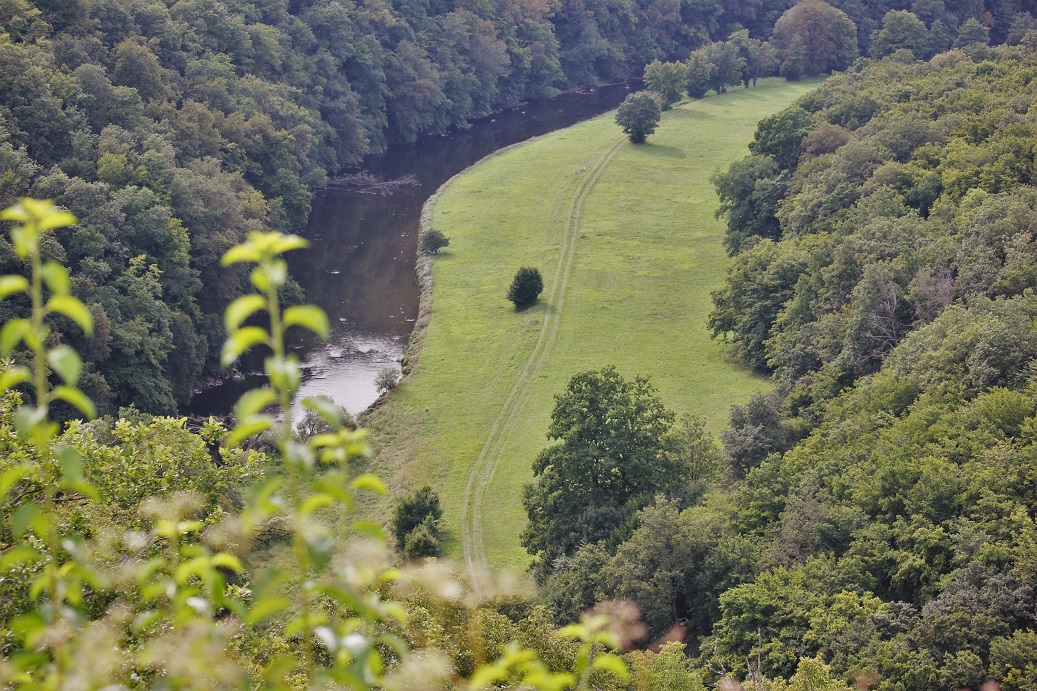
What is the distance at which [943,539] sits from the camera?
26.7 m

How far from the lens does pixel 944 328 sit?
36.4m

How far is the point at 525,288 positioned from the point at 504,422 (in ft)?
47.1

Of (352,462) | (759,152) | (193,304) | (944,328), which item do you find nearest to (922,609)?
(944,328)

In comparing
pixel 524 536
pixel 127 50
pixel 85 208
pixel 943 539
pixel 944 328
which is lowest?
pixel 524 536

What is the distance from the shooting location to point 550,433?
3528 cm

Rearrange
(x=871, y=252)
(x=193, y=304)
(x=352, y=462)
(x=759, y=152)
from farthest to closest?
(x=759, y=152)
(x=193, y=304)
(x=871, y=252)
(x=352, y=462)

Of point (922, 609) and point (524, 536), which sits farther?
point (524, 536)

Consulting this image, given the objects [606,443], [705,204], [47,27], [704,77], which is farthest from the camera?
[704,77]

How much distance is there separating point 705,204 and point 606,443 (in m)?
44.3

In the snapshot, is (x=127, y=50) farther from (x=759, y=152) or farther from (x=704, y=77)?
(x=704, y=77)

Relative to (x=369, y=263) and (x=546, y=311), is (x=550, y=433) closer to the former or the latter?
(x=546, y=311)

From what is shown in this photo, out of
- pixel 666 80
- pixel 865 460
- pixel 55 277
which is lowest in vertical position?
pixel 865 460

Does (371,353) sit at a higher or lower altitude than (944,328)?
lower

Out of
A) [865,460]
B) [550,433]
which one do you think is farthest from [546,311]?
[865,460]
